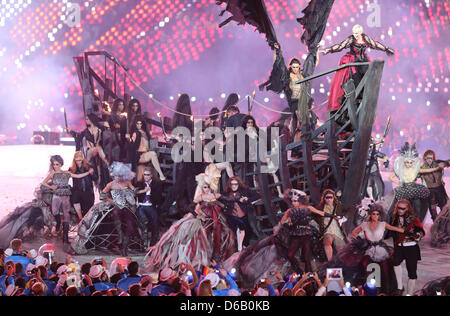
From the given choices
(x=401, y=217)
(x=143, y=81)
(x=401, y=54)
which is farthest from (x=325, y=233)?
(x=143, y=81)

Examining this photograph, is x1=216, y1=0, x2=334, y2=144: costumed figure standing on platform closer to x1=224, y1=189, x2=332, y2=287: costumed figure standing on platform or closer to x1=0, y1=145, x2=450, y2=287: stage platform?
x1=224, y1=189, x2=332, y2=287: costumed figure standing on platform

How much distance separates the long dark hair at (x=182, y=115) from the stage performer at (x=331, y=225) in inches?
68.9

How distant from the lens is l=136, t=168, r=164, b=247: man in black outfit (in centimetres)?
620

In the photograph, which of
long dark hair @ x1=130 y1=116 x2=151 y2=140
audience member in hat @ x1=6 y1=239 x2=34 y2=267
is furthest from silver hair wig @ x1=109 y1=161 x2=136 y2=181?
audience member in hat @ x1=6 y1=239 x2=34 y2=267

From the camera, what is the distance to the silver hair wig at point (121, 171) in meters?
6.18

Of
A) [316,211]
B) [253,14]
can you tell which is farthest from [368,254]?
[253,14]

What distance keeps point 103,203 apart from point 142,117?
103cm

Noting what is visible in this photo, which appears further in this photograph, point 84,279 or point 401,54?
point 401,54

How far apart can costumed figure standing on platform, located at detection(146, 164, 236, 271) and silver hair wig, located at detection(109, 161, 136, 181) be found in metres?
0.73

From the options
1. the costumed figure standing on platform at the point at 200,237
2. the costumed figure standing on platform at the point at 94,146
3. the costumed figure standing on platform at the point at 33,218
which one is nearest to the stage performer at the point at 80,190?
the costumed figure standing on platform at the point at 94,146

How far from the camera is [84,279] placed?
502cm

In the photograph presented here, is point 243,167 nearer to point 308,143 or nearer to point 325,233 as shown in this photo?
point 308,143

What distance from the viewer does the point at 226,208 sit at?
5.96 metres

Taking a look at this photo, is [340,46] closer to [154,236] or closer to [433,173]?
[433,173]
